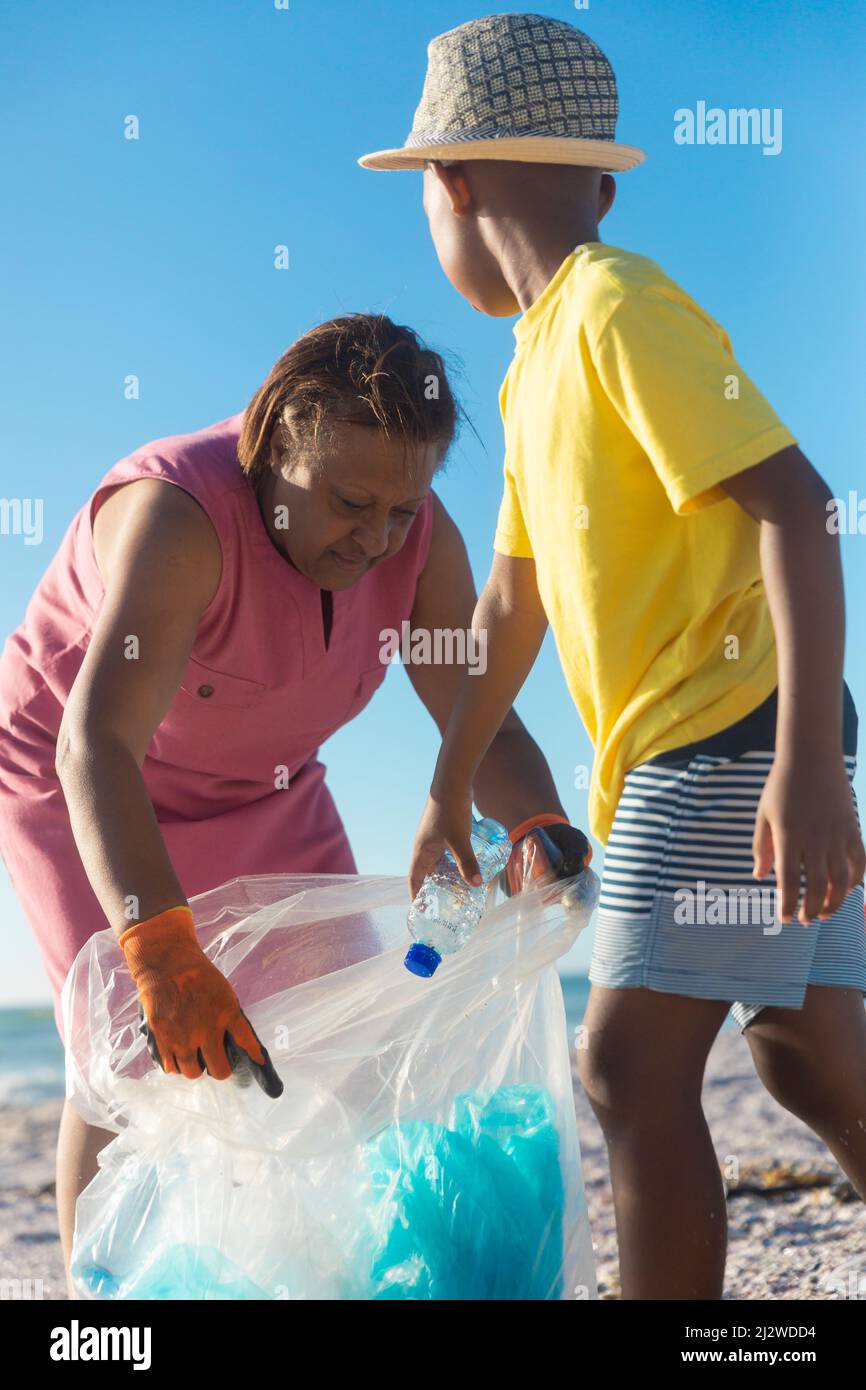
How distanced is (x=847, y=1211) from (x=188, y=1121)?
5.78ft

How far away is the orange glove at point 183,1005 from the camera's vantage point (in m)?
1.58

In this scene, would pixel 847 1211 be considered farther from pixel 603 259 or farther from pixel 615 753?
pixel 603 259

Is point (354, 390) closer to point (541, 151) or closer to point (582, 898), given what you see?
point (541, 151)

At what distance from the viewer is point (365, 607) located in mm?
2275

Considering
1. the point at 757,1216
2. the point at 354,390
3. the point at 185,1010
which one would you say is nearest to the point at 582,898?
the point at 185,1010

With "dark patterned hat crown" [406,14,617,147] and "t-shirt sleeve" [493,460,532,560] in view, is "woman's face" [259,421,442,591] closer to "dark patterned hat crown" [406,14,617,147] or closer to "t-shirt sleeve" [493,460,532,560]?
"t-shirt sleeve" [493,460,532,560]

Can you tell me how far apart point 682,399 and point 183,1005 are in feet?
2.92

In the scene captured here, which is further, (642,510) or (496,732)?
(496,732)

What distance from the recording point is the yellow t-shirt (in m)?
1.39

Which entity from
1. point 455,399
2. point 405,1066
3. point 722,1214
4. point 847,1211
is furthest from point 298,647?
point 847,1211

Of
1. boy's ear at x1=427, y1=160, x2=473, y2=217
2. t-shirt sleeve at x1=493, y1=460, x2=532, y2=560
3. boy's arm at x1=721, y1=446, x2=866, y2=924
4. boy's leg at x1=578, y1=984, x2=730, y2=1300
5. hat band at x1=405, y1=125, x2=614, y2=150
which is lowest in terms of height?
boy's leg at x1=578, y1=984, x2=730, y2=1300

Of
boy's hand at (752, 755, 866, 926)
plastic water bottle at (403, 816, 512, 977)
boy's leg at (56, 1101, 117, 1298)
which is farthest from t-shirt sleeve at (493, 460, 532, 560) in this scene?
boy's leg at (56, 1101, 117, 1298)

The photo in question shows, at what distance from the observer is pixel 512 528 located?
1.83 m

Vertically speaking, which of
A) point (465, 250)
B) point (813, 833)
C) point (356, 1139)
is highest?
point (465, 250)
